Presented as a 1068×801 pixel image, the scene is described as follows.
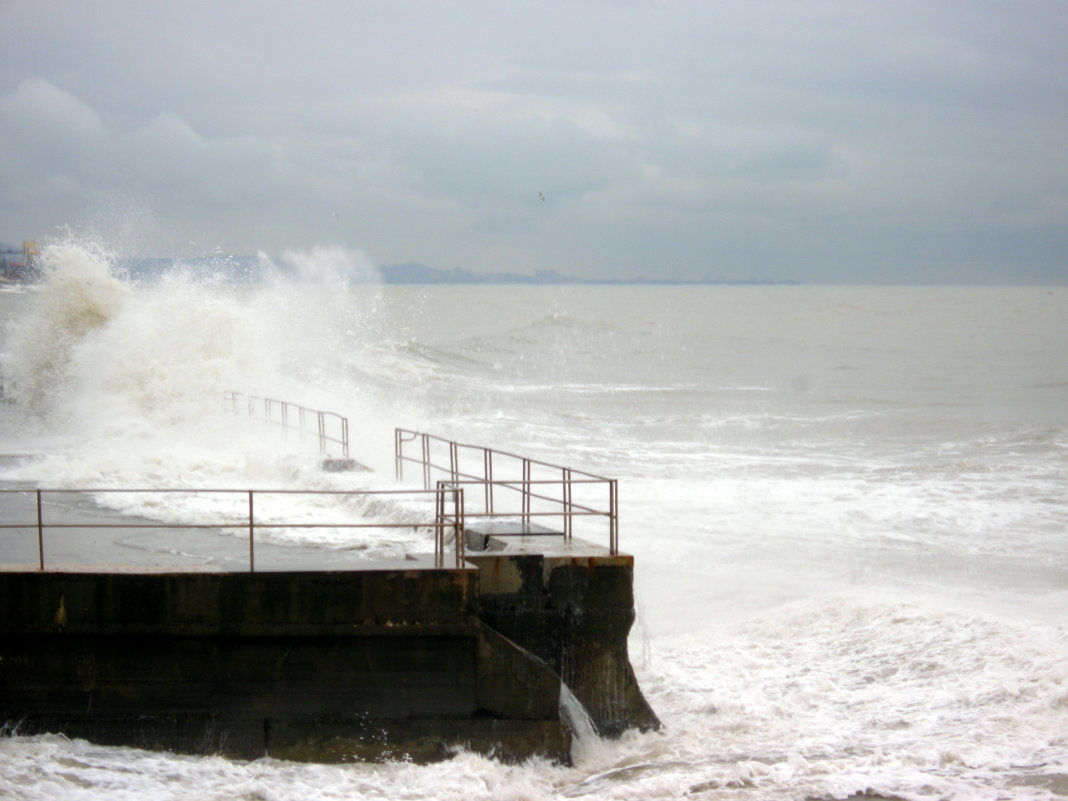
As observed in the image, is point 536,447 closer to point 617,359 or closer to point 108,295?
point 108,295

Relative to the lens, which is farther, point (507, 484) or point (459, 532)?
point (507, 484)

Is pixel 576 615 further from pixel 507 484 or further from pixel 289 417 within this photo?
pixel 289 417

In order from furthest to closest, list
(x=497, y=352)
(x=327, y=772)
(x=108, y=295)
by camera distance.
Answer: (x=497, y=352), (x=108, y=295), (x=327, y=772)

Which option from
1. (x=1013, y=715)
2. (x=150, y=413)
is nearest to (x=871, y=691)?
(x=1013, y=715)

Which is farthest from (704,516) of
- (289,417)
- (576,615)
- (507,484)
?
(289,417)

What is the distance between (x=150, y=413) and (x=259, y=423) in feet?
10.7

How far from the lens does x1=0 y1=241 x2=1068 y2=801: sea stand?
24.9ft

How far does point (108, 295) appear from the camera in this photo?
112 feet

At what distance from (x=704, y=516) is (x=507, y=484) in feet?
23.7

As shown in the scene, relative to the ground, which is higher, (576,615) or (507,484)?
(507,484)

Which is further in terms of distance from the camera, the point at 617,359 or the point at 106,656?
the point at 617,359

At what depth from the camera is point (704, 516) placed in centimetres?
1670

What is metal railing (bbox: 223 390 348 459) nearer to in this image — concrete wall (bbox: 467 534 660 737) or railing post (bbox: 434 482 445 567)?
railing post (bbox: 434 482 445 567)

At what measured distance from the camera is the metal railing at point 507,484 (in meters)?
10.0
